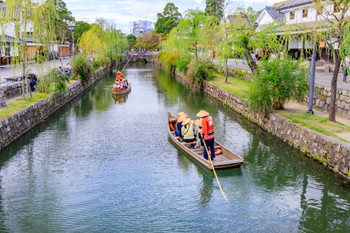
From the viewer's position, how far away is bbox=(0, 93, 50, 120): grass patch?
14.7 m

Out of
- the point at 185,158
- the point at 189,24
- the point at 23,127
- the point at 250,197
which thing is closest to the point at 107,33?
the point at 189,24

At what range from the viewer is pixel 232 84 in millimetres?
27609

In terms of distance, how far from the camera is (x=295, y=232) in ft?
26.1

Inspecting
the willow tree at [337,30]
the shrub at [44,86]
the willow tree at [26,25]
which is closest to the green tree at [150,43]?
the shrub at [44,86]

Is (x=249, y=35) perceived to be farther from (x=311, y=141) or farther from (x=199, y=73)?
(x=311, y=141)

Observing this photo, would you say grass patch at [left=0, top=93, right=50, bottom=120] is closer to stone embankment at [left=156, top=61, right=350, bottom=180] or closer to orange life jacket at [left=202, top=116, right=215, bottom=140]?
orange life jacket at [left=202, top=116, right=215, bottom=140]

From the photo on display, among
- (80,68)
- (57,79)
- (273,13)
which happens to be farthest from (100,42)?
(57,79)

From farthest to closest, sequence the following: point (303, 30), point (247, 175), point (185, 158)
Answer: point (303, 30) → point (185, 158) → point (247, 175)

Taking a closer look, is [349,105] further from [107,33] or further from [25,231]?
[107,33]

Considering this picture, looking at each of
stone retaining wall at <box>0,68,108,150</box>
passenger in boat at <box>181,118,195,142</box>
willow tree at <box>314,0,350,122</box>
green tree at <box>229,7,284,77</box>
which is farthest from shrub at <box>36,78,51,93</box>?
willow tree at <box>314,0,350,122</box>

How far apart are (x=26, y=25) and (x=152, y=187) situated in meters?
11.7

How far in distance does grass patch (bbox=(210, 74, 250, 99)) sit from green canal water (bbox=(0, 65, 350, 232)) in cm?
689

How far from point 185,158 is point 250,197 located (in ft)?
12.4

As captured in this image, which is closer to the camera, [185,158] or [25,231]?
[25,231]
